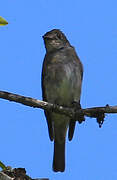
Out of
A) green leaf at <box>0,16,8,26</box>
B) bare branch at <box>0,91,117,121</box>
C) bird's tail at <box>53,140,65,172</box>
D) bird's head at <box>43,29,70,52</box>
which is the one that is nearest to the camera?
green leaf at <box>0,16,8,26</box>

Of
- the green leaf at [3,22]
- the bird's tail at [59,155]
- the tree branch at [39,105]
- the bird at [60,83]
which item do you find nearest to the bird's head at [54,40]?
the bird at [60,83]

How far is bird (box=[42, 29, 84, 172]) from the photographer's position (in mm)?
7707

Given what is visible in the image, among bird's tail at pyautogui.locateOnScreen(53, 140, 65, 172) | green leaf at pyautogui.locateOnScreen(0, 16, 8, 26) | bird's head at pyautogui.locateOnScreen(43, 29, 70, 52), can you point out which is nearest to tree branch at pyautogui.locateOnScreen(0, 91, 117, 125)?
green leaf at pyautogui.locateOnScreen(0, 16, 8, 26)

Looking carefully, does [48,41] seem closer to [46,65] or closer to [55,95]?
[46,65]

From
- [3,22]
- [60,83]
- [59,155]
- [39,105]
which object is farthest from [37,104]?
[59,155]

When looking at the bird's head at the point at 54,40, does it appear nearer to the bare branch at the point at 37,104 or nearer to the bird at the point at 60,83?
the bird at the point at 60,83

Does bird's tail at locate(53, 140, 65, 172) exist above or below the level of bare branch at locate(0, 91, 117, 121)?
above

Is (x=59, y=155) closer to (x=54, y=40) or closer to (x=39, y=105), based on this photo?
(x=54, y=40)

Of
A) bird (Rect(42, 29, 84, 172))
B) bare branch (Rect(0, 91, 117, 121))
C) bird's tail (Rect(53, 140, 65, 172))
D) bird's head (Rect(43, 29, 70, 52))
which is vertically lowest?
bare branch (Rect(0, 91, 117, 121))

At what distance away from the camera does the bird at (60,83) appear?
771 cm

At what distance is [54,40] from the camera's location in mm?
8500

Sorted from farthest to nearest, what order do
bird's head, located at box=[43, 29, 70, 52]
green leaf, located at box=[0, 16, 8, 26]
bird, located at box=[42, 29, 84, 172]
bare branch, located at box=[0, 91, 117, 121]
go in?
bird's head, located at box=[43, 29, 70, 52]
bird, located at box=[42, 29, 84, 172]
bare branch, located at box=[0, 91, 117, 121]
green leaf, located at box=[0, 16, 8, 26]

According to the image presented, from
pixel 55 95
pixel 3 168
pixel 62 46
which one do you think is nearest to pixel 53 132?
pixel 55 95

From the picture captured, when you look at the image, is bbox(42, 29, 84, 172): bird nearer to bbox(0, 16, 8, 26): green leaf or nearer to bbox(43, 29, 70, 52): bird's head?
bbox(43, 29, 70, 52): bird's head
